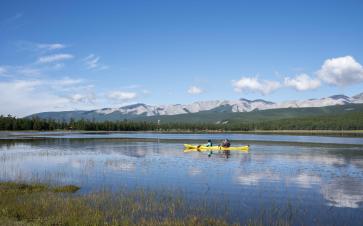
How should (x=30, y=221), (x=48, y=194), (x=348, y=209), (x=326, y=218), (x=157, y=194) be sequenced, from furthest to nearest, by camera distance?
(x=157, y=194) < (x=48, y=194) < (x=348, y=209) < (x=326, y=218) < (x=30, y=221)

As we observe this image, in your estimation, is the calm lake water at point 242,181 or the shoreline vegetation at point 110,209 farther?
the calm lake water at point 242,181

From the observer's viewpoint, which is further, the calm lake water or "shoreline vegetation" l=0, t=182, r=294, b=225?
the calm lake water

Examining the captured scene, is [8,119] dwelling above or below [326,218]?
above

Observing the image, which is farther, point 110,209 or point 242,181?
point 242,181

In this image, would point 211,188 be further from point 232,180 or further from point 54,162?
point 54,162

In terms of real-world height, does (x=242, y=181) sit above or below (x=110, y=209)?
below

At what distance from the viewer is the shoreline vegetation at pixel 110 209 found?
59.6ft

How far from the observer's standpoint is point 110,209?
20.9m

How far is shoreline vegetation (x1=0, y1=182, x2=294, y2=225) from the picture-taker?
715 inches

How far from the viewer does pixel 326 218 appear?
20516mm

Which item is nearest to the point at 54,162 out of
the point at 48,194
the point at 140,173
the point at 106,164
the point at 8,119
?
the point at 106,164

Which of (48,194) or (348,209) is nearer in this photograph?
(348,209)

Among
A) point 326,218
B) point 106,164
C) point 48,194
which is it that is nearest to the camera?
point 326,218

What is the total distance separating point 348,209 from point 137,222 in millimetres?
12808
